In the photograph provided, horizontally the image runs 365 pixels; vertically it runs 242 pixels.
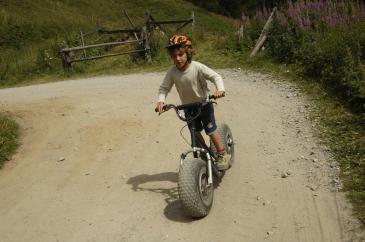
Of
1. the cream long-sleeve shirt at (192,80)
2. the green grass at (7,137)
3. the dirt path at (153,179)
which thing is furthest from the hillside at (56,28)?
the cream long-sleeve shirt at (192,80)

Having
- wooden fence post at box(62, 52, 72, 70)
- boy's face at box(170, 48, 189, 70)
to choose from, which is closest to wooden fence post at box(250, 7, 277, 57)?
wooden fence post at box(62, 52, 72, 70)

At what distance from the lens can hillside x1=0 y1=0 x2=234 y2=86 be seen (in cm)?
1773

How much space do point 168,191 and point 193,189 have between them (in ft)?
3.72

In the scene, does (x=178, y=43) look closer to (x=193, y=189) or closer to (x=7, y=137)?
(x=193, y=189)

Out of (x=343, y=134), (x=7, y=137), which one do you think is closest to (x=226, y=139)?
(x=343, y=134)

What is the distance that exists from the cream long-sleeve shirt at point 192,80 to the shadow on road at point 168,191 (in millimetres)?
1210

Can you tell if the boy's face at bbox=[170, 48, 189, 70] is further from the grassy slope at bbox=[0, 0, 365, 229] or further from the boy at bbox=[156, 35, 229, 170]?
the grassy slope at bbox=[0, 0, 365, 229]

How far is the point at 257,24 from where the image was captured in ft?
49.5

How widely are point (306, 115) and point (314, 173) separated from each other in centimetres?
257

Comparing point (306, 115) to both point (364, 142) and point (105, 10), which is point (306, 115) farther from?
point (105, 10)

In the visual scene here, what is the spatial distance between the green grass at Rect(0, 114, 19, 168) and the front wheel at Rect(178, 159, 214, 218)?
3.91 meters

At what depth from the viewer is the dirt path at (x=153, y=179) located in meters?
5.08

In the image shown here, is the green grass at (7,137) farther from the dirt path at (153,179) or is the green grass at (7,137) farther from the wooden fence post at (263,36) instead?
the wooden fence post at (263,36)

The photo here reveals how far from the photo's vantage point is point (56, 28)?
32.3 m
